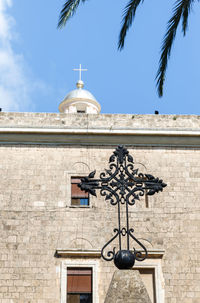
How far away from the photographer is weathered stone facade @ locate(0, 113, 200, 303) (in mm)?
12625

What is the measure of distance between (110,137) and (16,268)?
478cm

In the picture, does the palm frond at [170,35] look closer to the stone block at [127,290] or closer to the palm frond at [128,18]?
the palm frond at [128,18]

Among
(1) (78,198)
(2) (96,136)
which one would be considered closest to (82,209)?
(1) (78,198)

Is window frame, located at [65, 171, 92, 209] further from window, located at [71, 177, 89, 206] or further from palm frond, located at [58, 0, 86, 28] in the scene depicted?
palm frond, located at [58, 0, 86, 28]

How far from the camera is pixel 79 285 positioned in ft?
41.5

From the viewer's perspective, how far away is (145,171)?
46.0 feet

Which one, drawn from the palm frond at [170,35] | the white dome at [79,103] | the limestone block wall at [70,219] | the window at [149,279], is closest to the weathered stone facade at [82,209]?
the limestone block wall at [70,219]

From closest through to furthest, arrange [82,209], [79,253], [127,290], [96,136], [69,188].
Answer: [127,290] → [79,253] → [82,209] → [69,188] → [96,136]

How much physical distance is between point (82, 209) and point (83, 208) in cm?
5

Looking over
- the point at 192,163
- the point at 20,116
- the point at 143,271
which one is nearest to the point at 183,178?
the point at 192,163

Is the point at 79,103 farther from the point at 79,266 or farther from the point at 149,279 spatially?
the point at 149,279

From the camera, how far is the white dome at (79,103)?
2395 centimetres

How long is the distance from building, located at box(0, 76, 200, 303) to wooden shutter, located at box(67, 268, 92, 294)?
27 mm

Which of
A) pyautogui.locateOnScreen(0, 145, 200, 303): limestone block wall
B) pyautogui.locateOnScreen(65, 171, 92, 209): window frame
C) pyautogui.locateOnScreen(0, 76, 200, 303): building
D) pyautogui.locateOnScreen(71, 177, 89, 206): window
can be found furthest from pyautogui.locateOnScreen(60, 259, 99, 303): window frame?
pyautogui.locateOnScreen(71, 177, 89, 206): window
